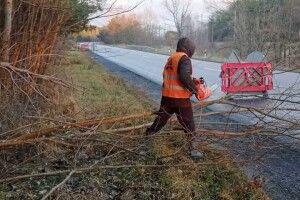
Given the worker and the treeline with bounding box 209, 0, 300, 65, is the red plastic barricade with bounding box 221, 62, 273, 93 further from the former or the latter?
the worker

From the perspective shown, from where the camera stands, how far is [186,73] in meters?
6.85

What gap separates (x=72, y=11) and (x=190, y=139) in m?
3.67

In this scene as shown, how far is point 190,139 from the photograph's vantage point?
6664mm

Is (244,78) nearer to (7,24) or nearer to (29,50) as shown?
(29,50)

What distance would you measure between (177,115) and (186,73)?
0.74 meters

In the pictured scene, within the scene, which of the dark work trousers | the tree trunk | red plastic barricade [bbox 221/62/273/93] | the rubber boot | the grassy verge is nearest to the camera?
the grassy verge

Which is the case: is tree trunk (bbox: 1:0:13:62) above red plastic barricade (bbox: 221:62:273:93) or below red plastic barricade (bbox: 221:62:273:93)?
above

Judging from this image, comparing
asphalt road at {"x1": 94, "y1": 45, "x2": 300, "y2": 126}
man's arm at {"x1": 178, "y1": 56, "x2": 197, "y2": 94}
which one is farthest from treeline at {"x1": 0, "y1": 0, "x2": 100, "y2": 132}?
man's arm at {"x1": 178, "y1": 56, "x2": 197, "y2": 94}

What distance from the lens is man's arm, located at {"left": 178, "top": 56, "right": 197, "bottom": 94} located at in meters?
6.85

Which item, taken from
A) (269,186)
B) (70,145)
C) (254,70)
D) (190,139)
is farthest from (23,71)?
(254,70)

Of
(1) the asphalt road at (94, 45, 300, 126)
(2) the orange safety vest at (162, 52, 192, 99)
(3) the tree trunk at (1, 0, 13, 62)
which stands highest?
(3) the tree trunk at (1, 0, 13, 62)

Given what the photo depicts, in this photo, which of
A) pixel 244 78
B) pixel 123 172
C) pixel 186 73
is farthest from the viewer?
pixel 244 78

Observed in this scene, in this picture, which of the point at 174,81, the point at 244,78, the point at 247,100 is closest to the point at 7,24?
the point at 174,81

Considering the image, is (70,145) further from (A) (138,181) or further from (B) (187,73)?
(B) (187,73)
